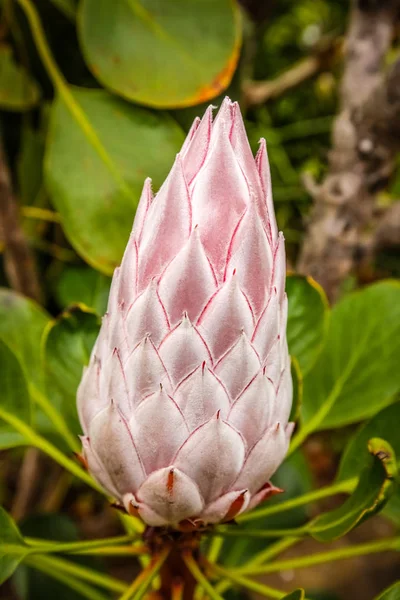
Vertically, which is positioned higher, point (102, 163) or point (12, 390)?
point (102, 163)

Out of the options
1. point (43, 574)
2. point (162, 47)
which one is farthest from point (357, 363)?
point (43, 574)

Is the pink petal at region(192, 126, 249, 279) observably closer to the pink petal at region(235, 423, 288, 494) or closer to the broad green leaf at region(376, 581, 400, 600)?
the pink petal at region(235, 423, 288, 494)

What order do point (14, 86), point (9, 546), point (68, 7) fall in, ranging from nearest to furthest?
point (9, 546) < point (68, 7) < point (14, 86)

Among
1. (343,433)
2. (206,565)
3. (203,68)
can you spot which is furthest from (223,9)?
(343,433)

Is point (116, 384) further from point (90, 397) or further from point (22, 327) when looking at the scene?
point (22, 327)

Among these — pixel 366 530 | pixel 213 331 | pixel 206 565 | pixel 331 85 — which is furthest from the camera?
pixel 366 530

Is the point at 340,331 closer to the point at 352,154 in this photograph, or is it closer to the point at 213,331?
the point at 352,154

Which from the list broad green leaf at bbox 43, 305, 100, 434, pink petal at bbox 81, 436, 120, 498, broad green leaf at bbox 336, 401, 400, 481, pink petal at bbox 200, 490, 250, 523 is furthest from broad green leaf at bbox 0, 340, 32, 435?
broad green leaf at bbox 336, 401, 400, 481
